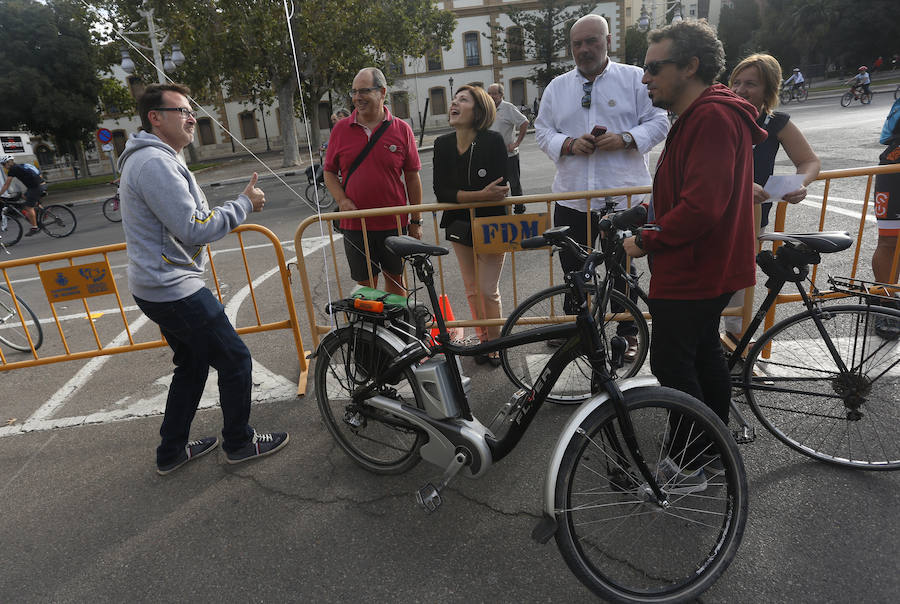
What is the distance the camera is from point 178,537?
2.65 metres

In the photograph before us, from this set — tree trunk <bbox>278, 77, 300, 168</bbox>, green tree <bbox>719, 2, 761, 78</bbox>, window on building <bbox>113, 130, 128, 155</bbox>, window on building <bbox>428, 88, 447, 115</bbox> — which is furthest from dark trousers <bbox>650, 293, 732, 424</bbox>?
green tree <bbox>719, 2, 761, 78</bbox>

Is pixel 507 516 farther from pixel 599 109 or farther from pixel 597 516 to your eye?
pixel 599 109

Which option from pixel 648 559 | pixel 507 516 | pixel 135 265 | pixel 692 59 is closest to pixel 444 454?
pixel 507 516

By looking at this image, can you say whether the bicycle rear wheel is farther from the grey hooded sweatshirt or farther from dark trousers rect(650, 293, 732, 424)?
dark trousers rect(650, 293, 732, 424)

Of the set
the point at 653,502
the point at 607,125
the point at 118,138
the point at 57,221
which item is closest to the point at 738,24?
the point at 118,138

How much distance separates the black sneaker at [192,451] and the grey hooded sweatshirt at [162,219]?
1.02 m

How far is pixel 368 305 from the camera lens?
2713 mm

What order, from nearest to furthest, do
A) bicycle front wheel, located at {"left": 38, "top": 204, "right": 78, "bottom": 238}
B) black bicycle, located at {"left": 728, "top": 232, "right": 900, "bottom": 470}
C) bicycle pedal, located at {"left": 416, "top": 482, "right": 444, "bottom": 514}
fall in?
1. bicycle pedal, located at {"left": 416, "top": 482, "right": 444, "bottom": 514}
2. black bicycle, located at {"left": 728, "top": 232, "right": 900, "bottom": 470}
3. bicycle front wheel, located at {"left": 38, "top": 204, "right": 78, "bottom": 238}

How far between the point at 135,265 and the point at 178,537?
131cm

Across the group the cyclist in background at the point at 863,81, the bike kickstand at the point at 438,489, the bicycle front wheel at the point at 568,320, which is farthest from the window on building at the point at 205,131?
the bike kickstand at the point at 438,489

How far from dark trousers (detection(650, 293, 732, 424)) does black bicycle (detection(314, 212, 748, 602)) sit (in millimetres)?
274

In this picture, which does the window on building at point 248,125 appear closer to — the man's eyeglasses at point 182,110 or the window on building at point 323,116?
the window on building at point 323,116

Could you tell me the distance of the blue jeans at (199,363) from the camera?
2.81 meters

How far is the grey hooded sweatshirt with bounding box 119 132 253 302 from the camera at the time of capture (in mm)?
2541
